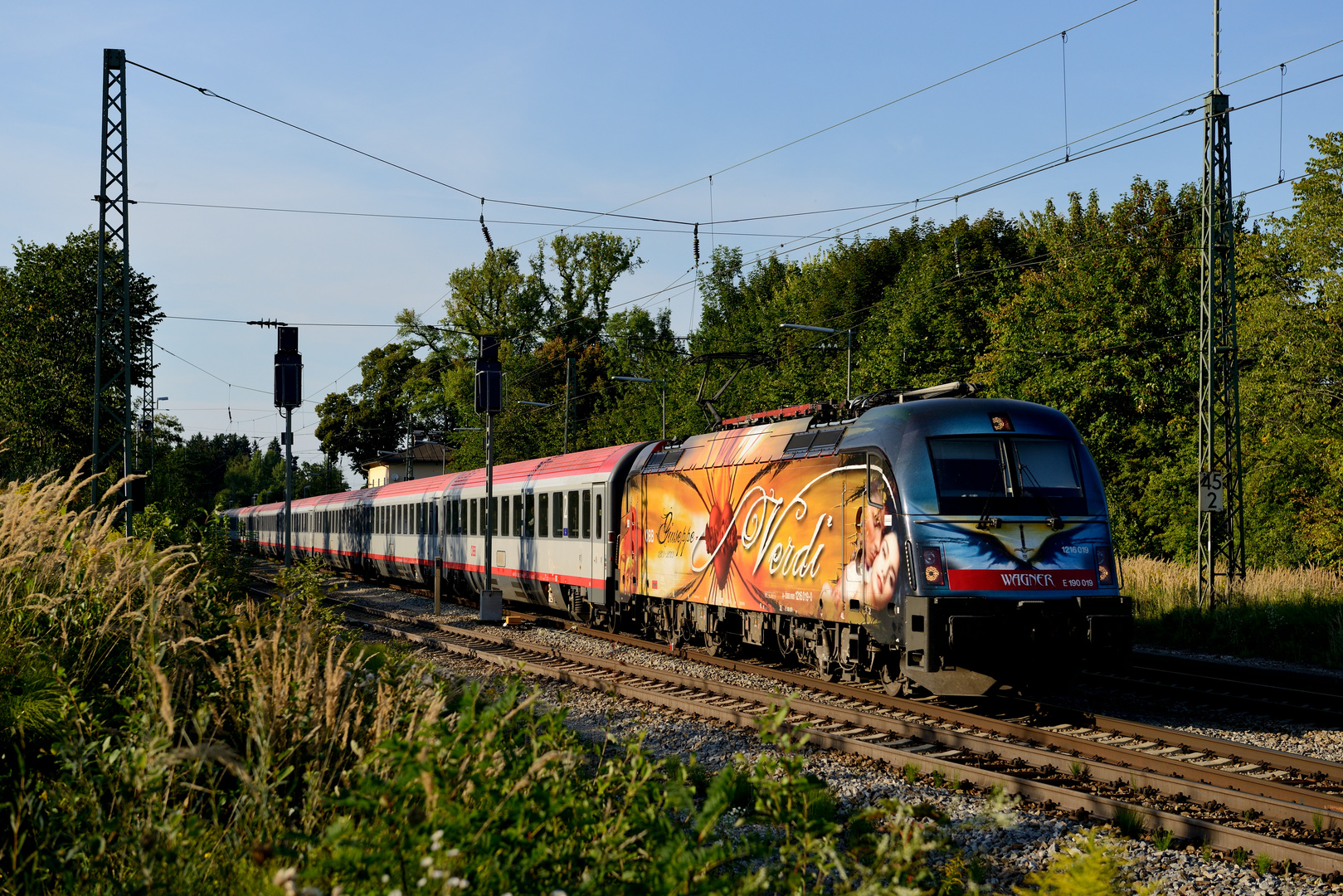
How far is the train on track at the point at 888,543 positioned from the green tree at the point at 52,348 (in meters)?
25.5

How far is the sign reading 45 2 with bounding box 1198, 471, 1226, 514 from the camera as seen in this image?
54.0 feet

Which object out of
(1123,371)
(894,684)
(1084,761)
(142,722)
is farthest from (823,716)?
(1123,371)

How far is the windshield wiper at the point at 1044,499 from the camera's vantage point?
33.4ft

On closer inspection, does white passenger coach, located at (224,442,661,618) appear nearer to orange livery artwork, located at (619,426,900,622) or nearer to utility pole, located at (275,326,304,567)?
orange livery artwork, located at (619,426,900,622)

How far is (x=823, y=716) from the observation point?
10375mm

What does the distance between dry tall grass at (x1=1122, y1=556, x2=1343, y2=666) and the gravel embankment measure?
5308 mm

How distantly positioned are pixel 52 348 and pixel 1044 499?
36.1m

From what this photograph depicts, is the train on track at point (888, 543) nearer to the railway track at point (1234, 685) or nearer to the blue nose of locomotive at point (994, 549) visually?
the blue nose of locomotive at point (994, 549)

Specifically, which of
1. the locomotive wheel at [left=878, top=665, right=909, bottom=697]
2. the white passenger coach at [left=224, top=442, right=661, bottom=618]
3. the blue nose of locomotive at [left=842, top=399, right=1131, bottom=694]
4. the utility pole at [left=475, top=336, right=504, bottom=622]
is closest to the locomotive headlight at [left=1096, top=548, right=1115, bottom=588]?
the blue nose of locomotive at [left=842, top=399, right=1131, bottom=694]

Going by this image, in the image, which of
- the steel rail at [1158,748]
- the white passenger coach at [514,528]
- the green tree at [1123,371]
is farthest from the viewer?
the green tree at [1123,371]

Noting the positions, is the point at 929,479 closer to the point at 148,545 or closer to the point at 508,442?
the point at 148,545

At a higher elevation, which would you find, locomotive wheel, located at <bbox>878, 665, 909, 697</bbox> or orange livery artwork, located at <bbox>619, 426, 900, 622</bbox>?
orange livery artwork, located at <bbox>619, 426, 900, 622</bbox>

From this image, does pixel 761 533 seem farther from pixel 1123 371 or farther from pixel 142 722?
pixel 1123 371

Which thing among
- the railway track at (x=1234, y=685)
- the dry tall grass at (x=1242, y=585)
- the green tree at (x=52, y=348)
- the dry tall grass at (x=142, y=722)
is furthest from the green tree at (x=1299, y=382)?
the green tree at (x=52, y=348)
